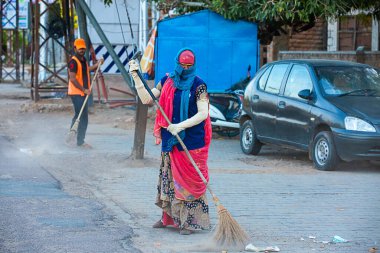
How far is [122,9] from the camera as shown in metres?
24.8

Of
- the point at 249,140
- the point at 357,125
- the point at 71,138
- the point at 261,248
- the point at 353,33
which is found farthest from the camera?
the point at 353,33

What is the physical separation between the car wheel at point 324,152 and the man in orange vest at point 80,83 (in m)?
4.22

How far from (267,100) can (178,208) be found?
→ 6.01 metres

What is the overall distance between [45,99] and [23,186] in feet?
40.0

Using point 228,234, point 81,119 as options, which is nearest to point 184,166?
point 228,234

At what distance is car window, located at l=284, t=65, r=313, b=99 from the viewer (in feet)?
44.3

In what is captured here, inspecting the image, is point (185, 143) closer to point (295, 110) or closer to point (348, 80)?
point (295, 110)

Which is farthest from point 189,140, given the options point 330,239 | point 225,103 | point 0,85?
point 0,85

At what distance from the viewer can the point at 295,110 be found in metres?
13.5

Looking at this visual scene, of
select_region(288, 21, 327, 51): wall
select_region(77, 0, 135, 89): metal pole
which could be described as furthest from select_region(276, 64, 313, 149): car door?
select_region(288, 21, 327, 51): wall

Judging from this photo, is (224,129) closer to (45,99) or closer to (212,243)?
(45,99)

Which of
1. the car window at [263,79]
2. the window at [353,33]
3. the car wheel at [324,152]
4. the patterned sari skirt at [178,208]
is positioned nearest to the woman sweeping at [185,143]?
the patterned sari skirt at [178,208]

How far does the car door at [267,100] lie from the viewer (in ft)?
46.3

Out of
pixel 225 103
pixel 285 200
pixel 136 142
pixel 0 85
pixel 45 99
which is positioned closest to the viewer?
pixel 285 200
